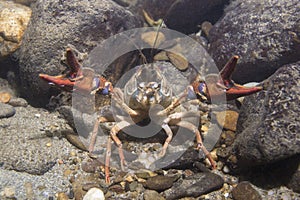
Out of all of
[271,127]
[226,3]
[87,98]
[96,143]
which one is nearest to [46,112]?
[87,98]

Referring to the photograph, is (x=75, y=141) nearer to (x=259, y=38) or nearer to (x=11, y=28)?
(x=11, y=28)

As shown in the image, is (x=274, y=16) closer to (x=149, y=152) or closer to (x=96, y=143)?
(x=149, y=152)

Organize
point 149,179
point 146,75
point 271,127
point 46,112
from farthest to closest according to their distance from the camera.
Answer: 1. point 46,112
2. point 146,75
3. point 149,179
4. point 271,127

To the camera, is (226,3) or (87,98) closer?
(87,98)

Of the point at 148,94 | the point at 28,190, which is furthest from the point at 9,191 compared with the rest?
the point at 148,94

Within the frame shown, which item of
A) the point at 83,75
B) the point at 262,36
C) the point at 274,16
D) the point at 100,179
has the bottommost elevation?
the point at 100,179

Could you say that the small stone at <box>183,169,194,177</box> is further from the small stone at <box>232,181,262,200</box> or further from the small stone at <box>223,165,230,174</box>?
the small stone at <box>232,181,262,200</box>
